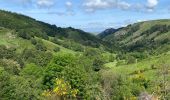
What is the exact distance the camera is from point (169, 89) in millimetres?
49500

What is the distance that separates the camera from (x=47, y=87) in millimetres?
115188

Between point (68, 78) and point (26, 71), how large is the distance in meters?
54.9

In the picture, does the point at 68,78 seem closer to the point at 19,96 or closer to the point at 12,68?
the point at 19,96

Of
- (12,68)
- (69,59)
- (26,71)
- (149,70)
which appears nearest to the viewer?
(69,59)

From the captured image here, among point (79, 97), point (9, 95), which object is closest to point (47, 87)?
point (79, 97)

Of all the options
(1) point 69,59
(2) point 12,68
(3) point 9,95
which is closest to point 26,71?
(2) point 12,68

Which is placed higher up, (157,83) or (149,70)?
(157,83)

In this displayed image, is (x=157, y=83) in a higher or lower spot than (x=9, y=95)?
higher

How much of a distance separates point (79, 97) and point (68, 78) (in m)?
5.87

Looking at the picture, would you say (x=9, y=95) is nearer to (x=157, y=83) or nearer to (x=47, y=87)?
(x=47, y=87)

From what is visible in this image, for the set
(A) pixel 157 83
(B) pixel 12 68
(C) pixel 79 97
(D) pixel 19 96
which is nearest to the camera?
(A) pixel 157 83

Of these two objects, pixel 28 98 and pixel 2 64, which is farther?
pixel 2 64

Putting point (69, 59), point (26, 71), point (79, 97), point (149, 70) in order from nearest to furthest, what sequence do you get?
1. point (79, 97)
2. point (69, 59)
3. point (26, 71)
4. point (149, 70)

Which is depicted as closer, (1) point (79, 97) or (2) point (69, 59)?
(1) point (79, 97)
